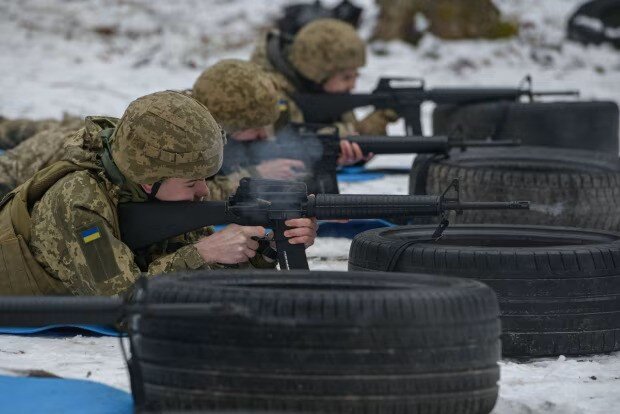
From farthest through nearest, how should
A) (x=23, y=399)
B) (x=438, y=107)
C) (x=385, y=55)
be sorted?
1. (x=385, y=55)
2. (x=438, y=107)
3. (x=23, y=399)

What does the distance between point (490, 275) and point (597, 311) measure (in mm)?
401

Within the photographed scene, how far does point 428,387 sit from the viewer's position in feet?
9.21

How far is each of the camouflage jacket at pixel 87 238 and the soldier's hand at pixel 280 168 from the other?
2194mm

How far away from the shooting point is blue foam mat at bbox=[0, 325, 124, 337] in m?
4.14

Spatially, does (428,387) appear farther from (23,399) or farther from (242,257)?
(242,257)

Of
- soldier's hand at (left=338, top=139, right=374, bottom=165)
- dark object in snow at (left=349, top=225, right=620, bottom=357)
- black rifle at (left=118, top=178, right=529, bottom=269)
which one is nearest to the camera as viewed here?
dark object in snow at (left=349, top=225, right=620, bottom=357)

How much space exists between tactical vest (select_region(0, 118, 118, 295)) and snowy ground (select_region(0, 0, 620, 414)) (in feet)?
20.0

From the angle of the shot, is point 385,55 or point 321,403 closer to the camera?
point 321,403

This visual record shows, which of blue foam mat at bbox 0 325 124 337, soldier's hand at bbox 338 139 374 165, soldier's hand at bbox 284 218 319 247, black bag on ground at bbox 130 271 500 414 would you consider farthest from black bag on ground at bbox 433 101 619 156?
black bag on ground at bbox 130 271 500 414

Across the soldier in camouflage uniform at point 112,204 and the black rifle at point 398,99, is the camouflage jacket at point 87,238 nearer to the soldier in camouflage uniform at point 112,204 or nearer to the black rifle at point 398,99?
the soldier in camouflage uniform at point 112,204

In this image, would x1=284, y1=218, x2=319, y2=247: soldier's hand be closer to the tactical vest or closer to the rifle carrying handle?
the rifle carrying handle

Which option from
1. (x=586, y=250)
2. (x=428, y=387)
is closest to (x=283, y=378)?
(x=428, y=387)

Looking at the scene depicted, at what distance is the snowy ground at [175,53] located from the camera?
13.0m

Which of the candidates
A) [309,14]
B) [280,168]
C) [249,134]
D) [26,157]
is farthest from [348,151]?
[309,14]
